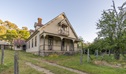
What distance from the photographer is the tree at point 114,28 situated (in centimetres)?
1816

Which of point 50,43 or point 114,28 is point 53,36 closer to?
point 50,43

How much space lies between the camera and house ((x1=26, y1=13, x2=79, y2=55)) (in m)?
23.1

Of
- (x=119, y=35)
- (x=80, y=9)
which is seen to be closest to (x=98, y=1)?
(x=80, y=9)

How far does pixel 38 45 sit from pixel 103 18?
11660 mm

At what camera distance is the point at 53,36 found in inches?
985

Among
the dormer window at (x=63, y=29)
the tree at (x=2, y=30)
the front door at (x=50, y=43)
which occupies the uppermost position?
the tree at (x=2, y=30)

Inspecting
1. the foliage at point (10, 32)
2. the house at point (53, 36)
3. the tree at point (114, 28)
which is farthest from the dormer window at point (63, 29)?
the foliage at point (10, 32)

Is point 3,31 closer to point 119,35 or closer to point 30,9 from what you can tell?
point 30,9

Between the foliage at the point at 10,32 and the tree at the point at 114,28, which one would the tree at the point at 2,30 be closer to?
the foliage at the point at 10,32

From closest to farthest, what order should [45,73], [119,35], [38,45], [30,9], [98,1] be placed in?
[45,73] → [119,35] → [98,1] → [38,45] → [30,9]

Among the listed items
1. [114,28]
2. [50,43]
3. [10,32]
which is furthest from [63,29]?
[10,32]

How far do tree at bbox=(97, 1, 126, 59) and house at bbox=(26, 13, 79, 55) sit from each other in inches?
350

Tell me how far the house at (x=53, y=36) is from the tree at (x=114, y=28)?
8.90 meters

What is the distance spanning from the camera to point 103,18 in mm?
19516
